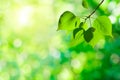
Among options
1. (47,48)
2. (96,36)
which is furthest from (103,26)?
(47,48)

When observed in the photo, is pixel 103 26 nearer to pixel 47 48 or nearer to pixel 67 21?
pixel 67 21

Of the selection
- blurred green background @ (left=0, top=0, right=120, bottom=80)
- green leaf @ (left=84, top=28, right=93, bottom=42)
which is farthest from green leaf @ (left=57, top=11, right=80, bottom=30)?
blurred green background @ (left=0, top=0, right=120, bottom=80)

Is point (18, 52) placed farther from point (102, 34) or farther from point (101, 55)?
point (102, 34)

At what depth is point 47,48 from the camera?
163 inches

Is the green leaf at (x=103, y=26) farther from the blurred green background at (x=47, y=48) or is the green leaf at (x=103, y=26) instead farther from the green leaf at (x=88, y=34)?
the blurred green background at (x=47, y=48)

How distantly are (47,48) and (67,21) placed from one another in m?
3.59

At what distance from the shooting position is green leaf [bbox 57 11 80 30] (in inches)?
22.3

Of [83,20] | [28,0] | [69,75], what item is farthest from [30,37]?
[83,20]

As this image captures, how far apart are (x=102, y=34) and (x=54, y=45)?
3471 mm

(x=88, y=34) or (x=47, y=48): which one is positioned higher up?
(x=88, y=34)

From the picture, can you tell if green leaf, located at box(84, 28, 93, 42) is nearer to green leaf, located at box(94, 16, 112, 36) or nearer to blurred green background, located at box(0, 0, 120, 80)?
green leaf, located at box(94, 16, 112, 36)

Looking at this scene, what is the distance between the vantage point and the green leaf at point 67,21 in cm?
57

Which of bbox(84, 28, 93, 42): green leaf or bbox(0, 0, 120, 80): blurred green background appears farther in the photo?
bbox(0, 0, 120, 80): blurred green background

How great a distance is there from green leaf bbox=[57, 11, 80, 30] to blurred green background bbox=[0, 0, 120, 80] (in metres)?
2.34
